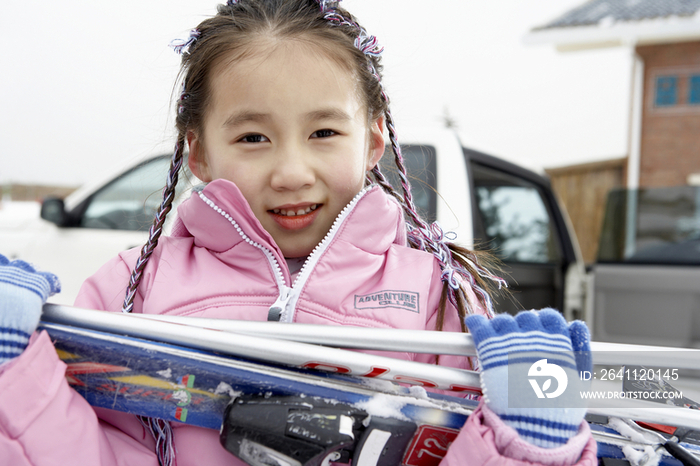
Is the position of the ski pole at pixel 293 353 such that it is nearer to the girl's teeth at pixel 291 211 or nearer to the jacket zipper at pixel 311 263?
the jacket zipper at pixel 311 263

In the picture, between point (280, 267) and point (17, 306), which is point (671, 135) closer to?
point (280, 267)

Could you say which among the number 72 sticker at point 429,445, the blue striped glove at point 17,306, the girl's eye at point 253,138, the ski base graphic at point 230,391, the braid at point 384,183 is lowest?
the number 72 sticker at point 429,445

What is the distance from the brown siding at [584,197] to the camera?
30.6 ft

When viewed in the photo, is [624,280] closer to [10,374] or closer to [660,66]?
[10,374]

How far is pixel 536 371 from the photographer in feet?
2.48

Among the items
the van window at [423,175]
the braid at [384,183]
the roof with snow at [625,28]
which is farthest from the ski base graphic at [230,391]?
the roof with snow at [625,28]

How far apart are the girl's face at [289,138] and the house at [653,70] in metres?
9.67

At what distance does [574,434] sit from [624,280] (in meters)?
3.30

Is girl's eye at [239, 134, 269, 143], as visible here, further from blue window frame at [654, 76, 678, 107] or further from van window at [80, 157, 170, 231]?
blue window frame at [654, 76, 678, 107]

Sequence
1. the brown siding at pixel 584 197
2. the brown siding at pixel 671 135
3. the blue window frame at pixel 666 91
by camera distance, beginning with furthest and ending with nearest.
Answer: the blue window frame at pixel 666 91 → the brown siding at pixel 671 135 → the brown siding at pixel 584 197

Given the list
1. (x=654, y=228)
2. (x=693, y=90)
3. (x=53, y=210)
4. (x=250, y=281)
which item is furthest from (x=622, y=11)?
(x=250, y=281)

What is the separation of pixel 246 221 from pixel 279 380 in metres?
0.41

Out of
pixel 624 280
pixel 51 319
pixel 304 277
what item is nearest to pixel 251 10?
pixel 304 277

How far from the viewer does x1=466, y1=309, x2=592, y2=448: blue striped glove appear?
0.74m
